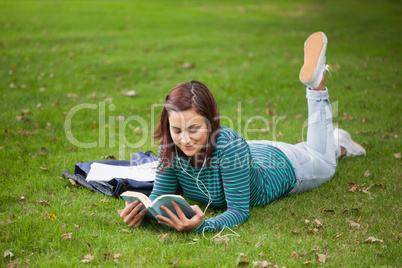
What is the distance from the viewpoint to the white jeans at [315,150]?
4.90 metres

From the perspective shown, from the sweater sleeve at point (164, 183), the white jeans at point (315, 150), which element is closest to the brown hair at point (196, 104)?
the sweater sleeve at point (164, 183)

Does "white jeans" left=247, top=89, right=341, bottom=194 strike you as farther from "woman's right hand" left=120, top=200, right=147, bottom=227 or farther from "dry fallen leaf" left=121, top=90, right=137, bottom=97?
"dry fallen leaf" left=121, top=90, right=137, bottom=97

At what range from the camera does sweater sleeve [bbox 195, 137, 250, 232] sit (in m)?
3.80

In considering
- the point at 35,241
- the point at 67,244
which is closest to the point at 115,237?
the point at 67,244

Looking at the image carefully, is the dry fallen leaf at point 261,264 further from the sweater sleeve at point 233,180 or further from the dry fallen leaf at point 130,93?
the dry fallen leaf at point 130,93

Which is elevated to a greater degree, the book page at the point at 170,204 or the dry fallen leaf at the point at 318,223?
the book page at the point at 170,204

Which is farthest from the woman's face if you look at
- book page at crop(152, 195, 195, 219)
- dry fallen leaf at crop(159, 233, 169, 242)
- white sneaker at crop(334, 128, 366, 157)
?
white sneaker at crop(334, 128, 366, 157)

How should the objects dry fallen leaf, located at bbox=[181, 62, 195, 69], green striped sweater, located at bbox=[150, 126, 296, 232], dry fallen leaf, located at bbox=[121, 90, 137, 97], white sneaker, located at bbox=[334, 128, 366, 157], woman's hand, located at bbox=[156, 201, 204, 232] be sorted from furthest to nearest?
dry fallen leaf, located at bbox=[181, 62, 195, 69], dry fallen leaf, located at bbox=[121, 90, 137, 97], white sneaker, located at bbox=[334, 128, 366, 157], green striped sweater, located at bbox=[150, 126, 296, 232], woman's hand, located at bbox=[156, 201, 204, 232]

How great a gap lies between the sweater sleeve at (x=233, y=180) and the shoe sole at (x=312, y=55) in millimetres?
1585

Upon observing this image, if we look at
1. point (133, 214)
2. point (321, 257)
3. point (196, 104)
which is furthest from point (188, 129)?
point (321, 257)

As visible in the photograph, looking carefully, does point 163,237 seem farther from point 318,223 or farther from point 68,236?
point 318,223

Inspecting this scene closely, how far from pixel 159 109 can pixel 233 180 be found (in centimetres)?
531

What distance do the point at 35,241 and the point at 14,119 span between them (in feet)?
14.8

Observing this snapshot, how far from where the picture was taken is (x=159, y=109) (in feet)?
29.3
